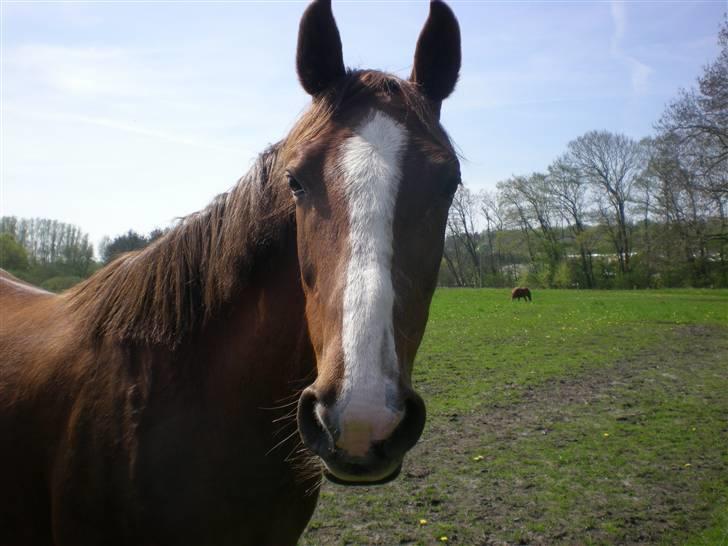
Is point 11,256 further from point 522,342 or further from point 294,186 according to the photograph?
point 294,186

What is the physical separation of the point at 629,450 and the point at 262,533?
598 centimetres

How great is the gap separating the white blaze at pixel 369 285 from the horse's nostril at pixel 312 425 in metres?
0.10

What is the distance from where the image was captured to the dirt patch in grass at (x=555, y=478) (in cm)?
462

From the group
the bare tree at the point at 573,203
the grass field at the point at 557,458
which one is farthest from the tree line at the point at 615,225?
the grass field at the point at 557,458

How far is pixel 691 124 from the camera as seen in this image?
31.1 m

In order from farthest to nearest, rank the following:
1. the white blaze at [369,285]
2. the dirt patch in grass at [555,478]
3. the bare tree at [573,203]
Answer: the bare tree at [573,203]
the dirt patch in grass at [555,478]
the white blaze at [369,285]

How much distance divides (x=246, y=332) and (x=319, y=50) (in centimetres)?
137

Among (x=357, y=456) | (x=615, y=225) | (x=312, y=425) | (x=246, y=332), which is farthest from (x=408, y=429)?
(x=615, y=225)

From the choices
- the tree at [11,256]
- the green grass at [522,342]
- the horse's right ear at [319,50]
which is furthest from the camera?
the tree at [11,256]

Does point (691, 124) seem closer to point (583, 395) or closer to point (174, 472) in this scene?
point (583, 395)

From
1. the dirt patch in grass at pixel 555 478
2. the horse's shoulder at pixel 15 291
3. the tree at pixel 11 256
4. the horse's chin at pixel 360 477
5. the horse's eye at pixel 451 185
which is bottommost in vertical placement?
the dirt patch in grass at pixel 555 478

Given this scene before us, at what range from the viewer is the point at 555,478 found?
5695 mm

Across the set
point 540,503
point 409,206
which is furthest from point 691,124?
point 409,206

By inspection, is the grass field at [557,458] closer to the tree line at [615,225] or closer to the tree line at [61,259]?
the tree line at [61,259]
